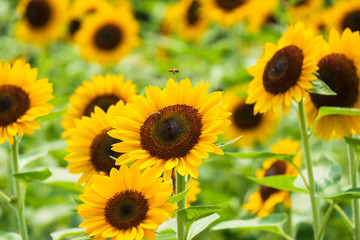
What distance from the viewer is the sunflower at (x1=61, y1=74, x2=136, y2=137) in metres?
2.25

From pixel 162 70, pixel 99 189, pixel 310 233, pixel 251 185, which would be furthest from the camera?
pixel 162 70

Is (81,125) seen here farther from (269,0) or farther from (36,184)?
(269,0)

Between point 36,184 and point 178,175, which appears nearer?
point 178,175

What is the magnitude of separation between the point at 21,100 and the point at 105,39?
2409 mm

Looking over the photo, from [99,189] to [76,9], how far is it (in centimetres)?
348

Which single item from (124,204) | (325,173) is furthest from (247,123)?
(124,204)

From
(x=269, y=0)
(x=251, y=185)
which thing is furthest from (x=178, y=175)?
(x=269, y=0)

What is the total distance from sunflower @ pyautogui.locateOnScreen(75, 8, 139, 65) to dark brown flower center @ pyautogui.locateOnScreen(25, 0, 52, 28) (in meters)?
0.63

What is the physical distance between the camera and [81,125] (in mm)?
1834

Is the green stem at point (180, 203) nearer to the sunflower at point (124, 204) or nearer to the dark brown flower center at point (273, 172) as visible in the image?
the sunflower at point (124, 204)

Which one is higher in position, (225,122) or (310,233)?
(225,122)

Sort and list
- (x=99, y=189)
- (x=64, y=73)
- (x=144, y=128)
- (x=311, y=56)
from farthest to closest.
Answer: (x=64, y=73), (x=311, y=56), (x=144, y=128), (x=99, y=189)

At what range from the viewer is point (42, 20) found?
478 cm

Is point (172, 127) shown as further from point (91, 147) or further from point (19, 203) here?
point (19, 203)
